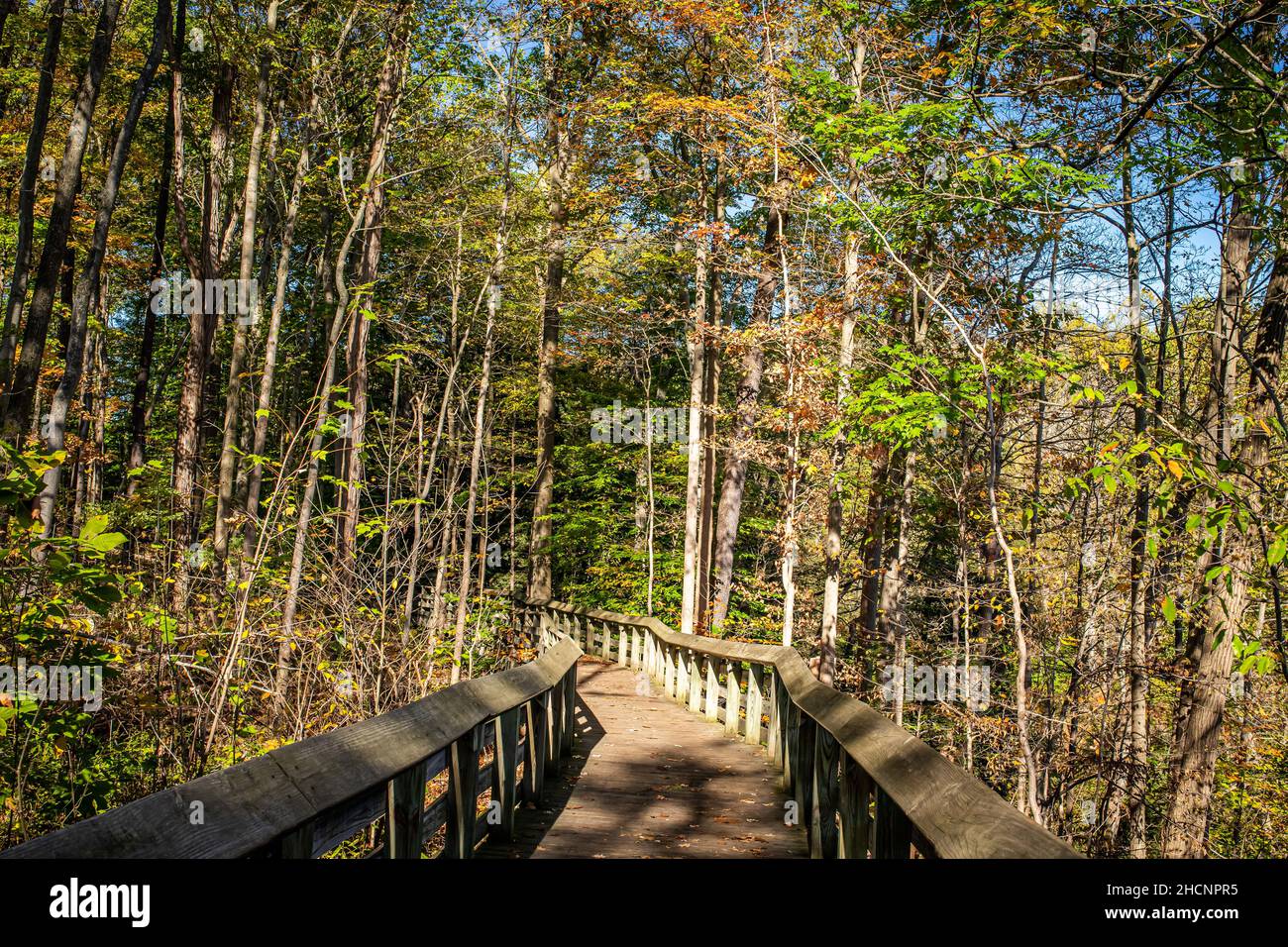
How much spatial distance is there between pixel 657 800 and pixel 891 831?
438 cm

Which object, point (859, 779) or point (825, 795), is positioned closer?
point (859, 779)

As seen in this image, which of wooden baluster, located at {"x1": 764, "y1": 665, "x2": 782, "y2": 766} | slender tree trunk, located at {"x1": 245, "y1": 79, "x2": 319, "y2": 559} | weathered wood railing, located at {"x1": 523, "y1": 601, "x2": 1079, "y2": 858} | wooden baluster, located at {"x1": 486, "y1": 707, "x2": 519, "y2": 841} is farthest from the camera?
slender tree trunk, located at {"x1": 245, "y1": 79, "x2": 319, "y2": 559}

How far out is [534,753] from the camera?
6.85 meters

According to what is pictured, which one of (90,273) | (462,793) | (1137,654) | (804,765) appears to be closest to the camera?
(462,793)

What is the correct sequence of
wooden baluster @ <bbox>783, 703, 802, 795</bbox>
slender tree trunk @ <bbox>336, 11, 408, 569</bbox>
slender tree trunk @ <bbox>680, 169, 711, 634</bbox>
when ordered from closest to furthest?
wooden baluster @ <bbox>783, 703, 802, 795</bbox> < slender tree trunk @ <bbox>336, 11, 408, 569</bbox> < slender tree trunk @ <bbox>680, 169, 711, 634</bbox>

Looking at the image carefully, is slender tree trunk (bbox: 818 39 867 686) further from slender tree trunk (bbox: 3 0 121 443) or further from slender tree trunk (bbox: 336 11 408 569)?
slender tree trunk (bbox: 3 0 121 443)

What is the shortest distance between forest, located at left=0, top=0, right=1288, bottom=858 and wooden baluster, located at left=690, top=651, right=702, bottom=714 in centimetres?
236

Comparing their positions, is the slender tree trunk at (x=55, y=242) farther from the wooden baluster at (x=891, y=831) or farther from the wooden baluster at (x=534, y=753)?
the wooden baluster at (x=891, y=831)

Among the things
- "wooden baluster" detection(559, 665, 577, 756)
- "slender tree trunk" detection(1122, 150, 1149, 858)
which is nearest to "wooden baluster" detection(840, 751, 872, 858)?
"wooden baluster" detection(559, 665, 577, 756)

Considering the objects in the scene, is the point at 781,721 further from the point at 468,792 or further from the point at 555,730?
the point at 468,792

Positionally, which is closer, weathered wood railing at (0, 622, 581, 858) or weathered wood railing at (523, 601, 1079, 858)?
weathered wood railing at (0, 622, 581, 858)

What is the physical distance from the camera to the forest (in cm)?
745

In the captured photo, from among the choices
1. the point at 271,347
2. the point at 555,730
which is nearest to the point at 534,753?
the point at 555,730
